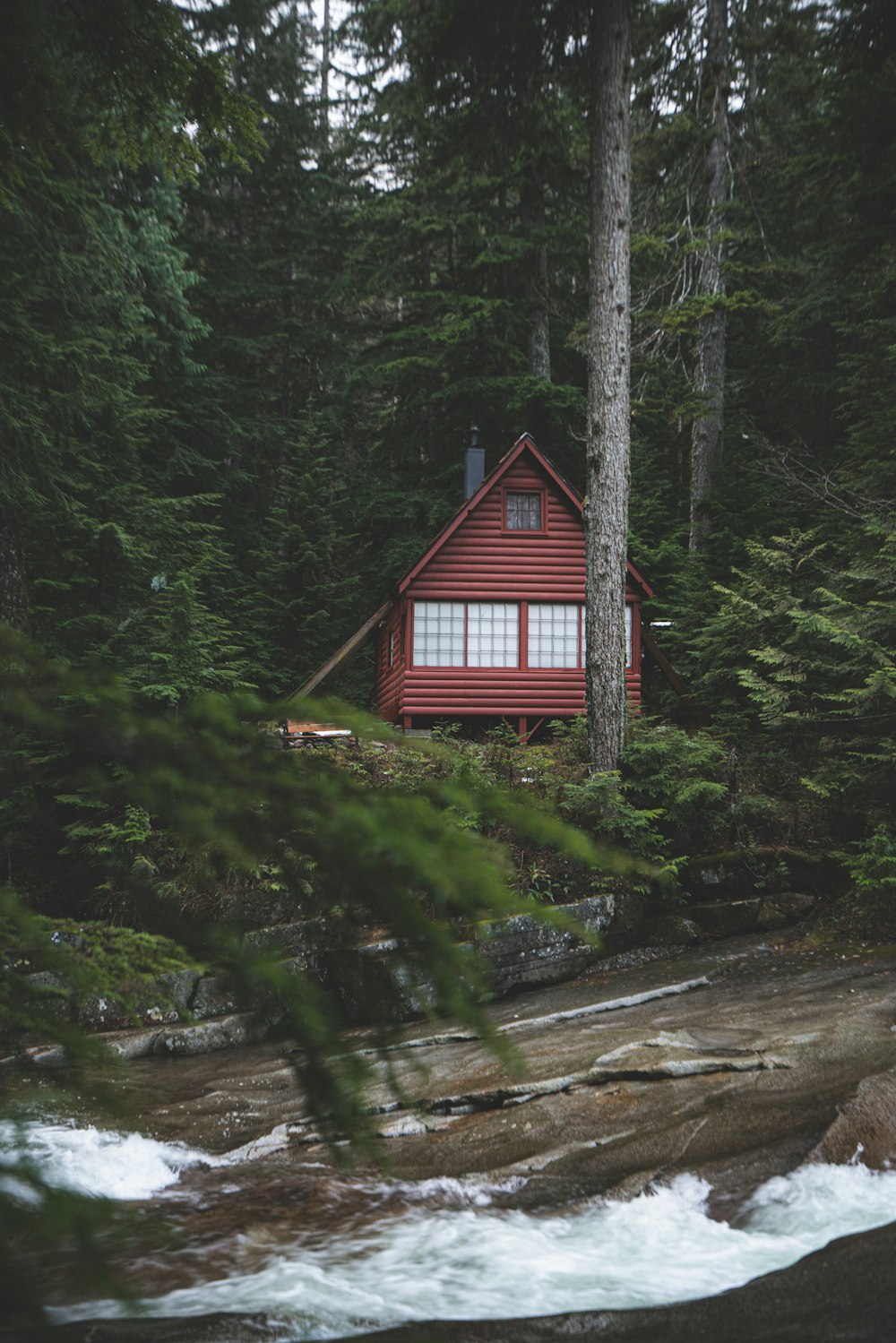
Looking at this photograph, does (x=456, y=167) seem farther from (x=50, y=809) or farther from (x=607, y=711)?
(x=50, y=809)

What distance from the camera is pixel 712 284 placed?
18.0 metres

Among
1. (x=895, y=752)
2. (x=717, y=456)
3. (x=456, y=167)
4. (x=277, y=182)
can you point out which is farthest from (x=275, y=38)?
(x=895, y=752)

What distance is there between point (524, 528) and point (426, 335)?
751 centimetres

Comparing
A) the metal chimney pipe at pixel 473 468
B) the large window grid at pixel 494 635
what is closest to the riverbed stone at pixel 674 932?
the large window grid at pixel 494 635

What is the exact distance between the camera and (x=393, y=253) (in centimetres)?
2380

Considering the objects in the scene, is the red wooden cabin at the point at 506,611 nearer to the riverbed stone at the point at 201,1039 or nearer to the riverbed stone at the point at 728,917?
the riverbed stone at the point at 728,917

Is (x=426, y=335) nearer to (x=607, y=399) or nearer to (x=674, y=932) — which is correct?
(x=607, y=399)

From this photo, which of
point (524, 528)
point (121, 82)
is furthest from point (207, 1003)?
point (524, 528)

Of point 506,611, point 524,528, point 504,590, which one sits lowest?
point 506,611

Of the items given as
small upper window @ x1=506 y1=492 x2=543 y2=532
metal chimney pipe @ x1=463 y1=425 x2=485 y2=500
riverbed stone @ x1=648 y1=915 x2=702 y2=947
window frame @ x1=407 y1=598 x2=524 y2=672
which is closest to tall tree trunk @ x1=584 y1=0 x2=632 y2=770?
riverbed stone @ x1=648 y1=915 x2=702 y2=947

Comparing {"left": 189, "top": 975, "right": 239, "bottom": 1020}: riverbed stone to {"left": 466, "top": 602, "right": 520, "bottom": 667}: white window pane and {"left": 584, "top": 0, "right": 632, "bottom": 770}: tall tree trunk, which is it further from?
{"left": 466, "top": 602, "right": 520, "bottom": 667}: white window pane

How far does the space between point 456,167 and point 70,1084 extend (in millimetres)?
25432

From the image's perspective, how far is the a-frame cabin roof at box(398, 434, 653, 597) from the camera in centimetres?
1828

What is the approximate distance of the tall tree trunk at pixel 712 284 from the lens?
17.0m
